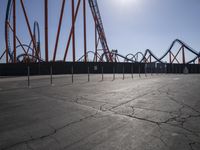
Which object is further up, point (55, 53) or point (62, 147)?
point (55, 53)

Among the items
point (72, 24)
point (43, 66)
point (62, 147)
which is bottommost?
point (62, 147)

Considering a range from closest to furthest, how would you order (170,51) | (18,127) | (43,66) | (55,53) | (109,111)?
1. (18,127)
2. (109,111)
3. (43,66)
4. (55,53)
5. (170,51)

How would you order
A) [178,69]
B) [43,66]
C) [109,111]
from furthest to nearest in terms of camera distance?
[178,69], [43,66], [109,111]

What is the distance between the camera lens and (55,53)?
97.1 ft

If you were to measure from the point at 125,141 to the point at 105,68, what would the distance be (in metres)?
29.3

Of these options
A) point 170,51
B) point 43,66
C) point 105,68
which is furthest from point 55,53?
point 170,51

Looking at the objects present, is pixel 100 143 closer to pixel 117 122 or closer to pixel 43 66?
pixel 117 122

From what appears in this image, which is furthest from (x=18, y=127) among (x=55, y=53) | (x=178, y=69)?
(x=178, y=69)

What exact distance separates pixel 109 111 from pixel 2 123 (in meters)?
2.51

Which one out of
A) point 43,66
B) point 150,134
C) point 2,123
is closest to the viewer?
point 150,134

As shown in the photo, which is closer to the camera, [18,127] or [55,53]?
[18,127]

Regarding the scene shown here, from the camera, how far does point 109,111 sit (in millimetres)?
4234

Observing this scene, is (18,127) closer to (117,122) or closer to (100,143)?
(100,143)

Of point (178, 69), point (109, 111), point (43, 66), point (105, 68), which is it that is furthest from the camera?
point (178, 69)
